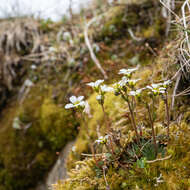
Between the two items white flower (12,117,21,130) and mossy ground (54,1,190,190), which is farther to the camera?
white flower (12,117,21,130)

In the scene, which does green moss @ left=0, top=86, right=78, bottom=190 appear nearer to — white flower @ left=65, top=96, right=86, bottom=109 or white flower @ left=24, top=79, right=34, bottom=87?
white flower @ left=24, top=79, right=34, bottom=87

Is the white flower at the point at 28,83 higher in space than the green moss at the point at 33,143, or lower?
higher

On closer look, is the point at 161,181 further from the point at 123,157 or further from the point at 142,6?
the point at 142,6

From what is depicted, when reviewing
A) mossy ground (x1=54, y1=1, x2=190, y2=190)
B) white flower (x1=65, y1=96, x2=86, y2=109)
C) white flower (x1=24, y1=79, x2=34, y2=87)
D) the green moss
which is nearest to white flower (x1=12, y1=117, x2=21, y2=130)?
the green moss

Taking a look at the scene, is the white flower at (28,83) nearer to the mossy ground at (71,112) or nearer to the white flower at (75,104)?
the mossy ground at (71,112)

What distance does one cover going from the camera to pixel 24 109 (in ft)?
11.5

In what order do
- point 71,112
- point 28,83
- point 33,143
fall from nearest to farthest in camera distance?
point 71,112, point 33,143, point 28,83

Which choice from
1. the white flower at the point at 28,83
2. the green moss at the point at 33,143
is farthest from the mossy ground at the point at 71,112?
the white flower at the point at 28,83

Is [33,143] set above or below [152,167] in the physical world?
below

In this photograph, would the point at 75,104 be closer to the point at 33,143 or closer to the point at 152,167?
the point at 152,167

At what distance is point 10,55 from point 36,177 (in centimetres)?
314

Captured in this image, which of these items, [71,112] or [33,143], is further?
[33,143]

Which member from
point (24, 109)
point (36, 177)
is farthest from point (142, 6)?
point (36, 177)

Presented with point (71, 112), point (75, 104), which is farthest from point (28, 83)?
point (75, 104)
